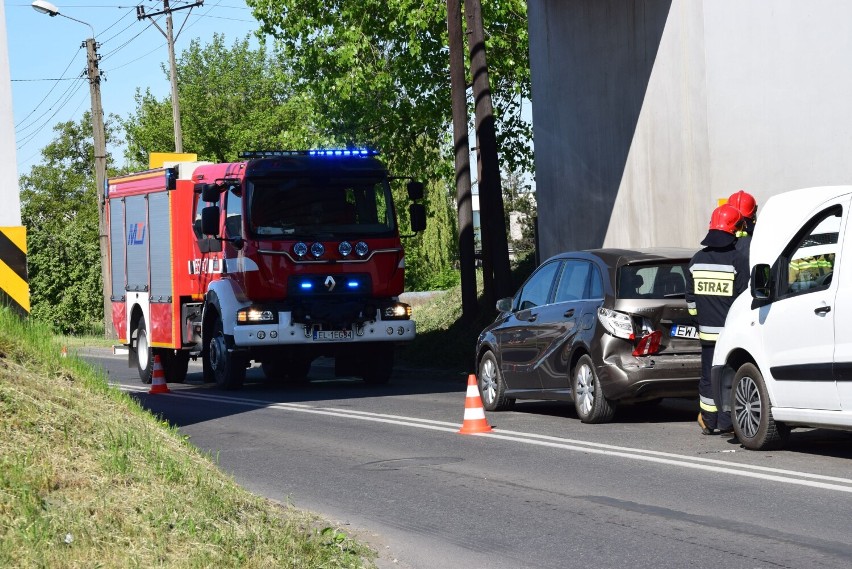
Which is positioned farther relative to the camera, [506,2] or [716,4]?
[506,2]

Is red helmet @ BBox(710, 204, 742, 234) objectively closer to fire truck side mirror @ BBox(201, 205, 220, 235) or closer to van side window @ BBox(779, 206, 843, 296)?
van side window @ BBox(779, 206, 843, 296)

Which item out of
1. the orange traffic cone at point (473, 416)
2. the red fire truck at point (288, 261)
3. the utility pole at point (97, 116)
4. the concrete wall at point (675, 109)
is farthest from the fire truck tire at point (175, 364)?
the utility pole at point (97, 116)

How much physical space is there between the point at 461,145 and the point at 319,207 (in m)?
4.98

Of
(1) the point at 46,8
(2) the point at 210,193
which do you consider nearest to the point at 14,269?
(2) the point at 210,193

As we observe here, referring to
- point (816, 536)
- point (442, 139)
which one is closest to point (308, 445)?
point (816, 536)

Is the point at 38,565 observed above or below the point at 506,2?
below

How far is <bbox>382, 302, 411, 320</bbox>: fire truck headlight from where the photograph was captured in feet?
63.4

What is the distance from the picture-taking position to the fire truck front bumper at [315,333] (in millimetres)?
18547

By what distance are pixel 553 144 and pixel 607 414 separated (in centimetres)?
1147

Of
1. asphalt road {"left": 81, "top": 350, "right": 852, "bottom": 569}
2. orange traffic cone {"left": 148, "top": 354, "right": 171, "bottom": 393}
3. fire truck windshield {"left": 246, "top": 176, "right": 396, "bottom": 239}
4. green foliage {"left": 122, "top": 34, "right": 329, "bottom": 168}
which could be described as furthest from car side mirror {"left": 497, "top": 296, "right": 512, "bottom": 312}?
green foliage {"left": 122, "top": 34, "right": 329, "bottom": 168}

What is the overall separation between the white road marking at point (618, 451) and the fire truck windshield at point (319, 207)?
2.93 metres

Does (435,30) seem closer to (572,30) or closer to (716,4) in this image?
(572,30)

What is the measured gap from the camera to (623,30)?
20.9 m

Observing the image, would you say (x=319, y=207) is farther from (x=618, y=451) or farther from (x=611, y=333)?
(x=618, y=451)
